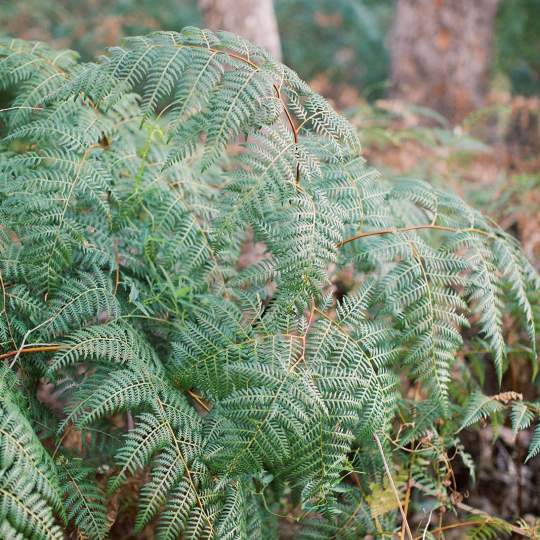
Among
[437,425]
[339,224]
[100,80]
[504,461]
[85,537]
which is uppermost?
[100,80]

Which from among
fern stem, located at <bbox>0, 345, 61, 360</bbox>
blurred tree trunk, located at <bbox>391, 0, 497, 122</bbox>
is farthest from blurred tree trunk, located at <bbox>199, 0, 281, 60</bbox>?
fern stem, located at <bbox>0, 345, 61, 360</bbox>

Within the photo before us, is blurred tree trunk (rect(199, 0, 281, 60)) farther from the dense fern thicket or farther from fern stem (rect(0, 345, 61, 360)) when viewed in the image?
fern stem (rect(0, 345, 61, 360))

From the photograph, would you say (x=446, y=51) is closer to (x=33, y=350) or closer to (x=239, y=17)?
(x=239, y=17)

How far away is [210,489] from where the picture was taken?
143 centimetres

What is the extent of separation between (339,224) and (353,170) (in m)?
0.40

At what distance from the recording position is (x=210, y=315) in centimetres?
166

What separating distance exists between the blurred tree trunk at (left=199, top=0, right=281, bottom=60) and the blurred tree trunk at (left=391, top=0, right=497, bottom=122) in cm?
178

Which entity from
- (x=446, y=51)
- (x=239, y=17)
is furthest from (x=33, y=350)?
(x=446, y=51)

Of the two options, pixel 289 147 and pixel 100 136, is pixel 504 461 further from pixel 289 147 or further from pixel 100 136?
pixel 100 136

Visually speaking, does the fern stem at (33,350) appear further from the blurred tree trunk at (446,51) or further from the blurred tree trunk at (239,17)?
the blurred tree trunk at (446,51)

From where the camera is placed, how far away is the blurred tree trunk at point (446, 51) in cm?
473

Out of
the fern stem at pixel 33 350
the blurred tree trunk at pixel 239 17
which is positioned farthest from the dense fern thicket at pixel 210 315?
the blurred tree trunk at pixel 239 17

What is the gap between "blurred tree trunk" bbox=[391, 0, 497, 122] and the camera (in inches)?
186

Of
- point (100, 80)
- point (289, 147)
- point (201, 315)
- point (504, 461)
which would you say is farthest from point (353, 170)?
point (504, 461)
